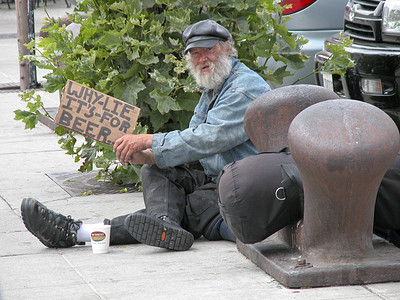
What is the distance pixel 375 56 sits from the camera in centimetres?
557

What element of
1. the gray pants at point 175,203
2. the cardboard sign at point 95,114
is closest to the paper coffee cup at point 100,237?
the gray pants at point 175,203

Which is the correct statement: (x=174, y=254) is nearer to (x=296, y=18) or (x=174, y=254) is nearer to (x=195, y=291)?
(x=195, y=291)

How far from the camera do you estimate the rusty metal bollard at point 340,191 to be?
3447mm

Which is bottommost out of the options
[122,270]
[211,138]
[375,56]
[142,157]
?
[122,270]

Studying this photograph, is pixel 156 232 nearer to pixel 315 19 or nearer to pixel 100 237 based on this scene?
pixel 100 237

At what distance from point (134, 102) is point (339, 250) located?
7.37 ft

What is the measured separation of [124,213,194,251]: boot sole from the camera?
416cm

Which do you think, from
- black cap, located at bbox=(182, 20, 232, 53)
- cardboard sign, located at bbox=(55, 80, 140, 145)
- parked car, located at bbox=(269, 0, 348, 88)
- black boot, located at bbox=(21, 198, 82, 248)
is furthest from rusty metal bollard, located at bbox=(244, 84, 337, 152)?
parked car, located at bbox=(269, 0, 348, 88)

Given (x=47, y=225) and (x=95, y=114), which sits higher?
(x=95, y=114)

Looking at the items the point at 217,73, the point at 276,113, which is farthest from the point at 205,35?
the point at 276,113

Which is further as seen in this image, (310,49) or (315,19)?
(315,19)

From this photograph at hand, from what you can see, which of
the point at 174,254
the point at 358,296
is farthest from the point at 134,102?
the point at 358,296

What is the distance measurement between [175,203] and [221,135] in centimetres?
48

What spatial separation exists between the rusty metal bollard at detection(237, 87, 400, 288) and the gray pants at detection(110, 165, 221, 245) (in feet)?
2.75
